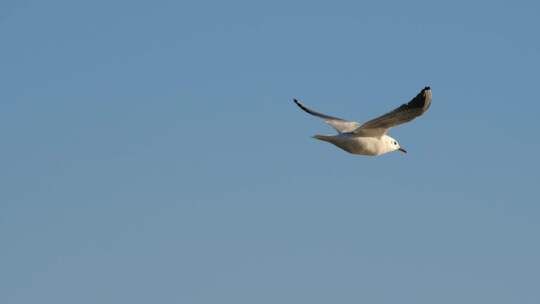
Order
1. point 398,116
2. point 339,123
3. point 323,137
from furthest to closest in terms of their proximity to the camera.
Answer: point 339,123, point 323,137, point 398,116

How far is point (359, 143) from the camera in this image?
115 ft

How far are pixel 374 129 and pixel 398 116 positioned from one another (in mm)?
1479

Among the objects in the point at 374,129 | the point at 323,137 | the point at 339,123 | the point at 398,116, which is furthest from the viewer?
the point at 339,123

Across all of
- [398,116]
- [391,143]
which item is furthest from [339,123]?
[398,116]

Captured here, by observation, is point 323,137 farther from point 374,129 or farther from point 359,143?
point 374,129

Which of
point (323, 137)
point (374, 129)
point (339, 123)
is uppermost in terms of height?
point (339, 123)

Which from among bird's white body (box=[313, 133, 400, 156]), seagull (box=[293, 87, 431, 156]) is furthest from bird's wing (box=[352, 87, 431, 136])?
bird's white body (box=[313, 133, 400, 156])

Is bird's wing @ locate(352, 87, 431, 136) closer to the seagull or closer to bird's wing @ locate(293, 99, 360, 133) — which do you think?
the seagull

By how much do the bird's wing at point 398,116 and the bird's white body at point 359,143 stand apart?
0.61ft

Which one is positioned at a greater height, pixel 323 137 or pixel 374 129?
pixel 374 129

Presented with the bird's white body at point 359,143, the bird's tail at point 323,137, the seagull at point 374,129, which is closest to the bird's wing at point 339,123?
the seagull at point 374,129

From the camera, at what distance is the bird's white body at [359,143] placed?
34.5 meters

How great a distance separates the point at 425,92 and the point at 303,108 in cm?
658

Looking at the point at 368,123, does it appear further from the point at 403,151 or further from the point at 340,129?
the point at 403,151
